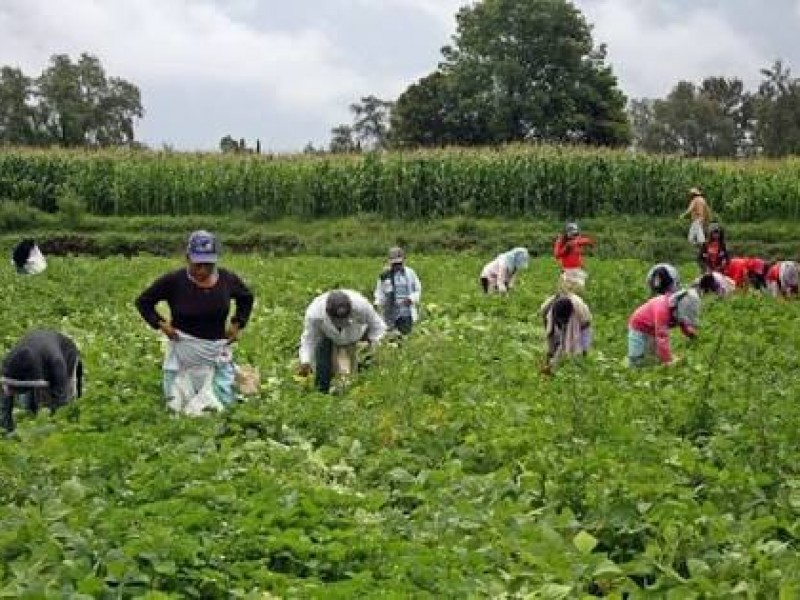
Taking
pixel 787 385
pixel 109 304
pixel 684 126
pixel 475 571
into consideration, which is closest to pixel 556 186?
pixel 109 304

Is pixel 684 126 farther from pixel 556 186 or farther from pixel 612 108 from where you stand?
pixel 556 186

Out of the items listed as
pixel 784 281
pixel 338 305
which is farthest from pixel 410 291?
pixel 784 281

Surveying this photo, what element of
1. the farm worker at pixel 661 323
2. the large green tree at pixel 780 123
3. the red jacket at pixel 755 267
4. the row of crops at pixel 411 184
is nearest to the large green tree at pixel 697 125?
the large green tree at pixel 780 123

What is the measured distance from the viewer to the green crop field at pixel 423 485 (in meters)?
5.47

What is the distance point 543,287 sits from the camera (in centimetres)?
1950

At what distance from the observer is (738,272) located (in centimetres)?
1977

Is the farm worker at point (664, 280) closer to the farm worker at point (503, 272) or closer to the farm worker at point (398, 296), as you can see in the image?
the farm worker at point (398, 296)

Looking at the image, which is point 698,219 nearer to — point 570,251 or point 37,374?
point 570,251

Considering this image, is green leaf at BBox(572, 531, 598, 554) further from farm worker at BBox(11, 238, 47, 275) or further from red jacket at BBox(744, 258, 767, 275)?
farm worker at BBox(11, 238, 47, 275)

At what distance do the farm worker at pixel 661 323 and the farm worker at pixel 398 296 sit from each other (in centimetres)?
257

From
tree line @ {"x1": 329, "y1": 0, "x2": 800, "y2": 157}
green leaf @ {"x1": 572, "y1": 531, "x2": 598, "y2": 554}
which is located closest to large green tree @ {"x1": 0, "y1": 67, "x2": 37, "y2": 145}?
tree line @ {"x1": 329, "y1": 0, "x2": 800, "y2": 157}

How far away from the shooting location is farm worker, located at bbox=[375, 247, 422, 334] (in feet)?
43.5

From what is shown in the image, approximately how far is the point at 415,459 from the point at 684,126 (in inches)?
3103

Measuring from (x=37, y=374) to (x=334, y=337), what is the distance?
2601 mm
